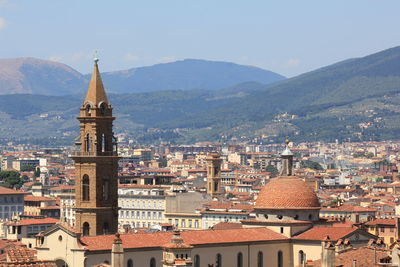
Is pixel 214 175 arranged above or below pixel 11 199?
above

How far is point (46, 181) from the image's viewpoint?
558ft

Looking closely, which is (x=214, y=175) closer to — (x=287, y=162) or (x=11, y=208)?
(x=11, y=208)

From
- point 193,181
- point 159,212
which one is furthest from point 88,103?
point 193,181

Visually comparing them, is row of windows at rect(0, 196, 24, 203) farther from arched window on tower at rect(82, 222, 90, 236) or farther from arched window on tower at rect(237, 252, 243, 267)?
arched window on tower at rect(237, 252, 243, 267)

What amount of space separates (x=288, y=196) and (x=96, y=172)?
889 cm

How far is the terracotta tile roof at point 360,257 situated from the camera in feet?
134

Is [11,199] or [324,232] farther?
[11,199]

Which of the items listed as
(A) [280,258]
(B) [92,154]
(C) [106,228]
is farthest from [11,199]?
(A) [280,258]

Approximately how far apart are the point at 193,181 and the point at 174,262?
131 metres

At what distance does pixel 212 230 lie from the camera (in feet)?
195

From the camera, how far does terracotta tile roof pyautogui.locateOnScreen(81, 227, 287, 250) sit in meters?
52.7

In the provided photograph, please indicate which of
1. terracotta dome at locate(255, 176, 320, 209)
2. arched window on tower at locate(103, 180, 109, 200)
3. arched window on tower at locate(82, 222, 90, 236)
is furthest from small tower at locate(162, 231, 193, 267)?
terracotta dome at locate(255, 176, 320, 209)

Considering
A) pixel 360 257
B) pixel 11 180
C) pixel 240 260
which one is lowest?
pixel 240 260

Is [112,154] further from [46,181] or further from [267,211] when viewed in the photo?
[46,181]
